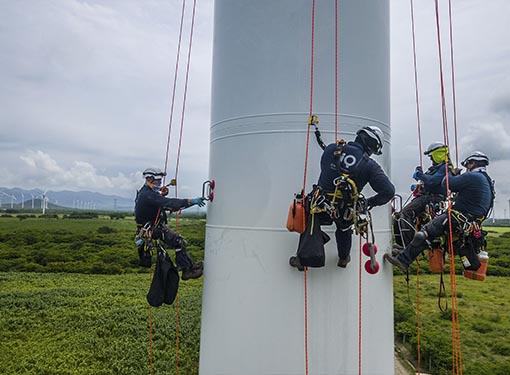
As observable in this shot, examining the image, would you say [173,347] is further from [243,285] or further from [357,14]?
[357,14]

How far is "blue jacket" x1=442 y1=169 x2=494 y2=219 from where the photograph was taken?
15.3 ft

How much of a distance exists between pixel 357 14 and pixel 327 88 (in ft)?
3.38

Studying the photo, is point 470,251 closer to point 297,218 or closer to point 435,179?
point 435,179

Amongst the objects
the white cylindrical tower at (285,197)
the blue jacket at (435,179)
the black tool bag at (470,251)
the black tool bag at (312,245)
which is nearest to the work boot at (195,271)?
the white cylindrical tower at (285,197)

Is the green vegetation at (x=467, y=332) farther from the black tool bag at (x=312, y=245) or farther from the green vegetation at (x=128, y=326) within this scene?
the black tool bag at (x=312, y=245)

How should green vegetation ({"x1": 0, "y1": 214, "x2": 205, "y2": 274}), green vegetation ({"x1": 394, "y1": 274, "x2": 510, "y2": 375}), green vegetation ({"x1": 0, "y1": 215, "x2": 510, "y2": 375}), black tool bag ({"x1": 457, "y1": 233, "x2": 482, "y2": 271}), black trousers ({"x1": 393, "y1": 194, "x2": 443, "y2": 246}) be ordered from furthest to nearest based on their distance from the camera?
1. green vegetation ({"x1": 0, "y1": 214, "x2": 205, "y2": 274})
2. green vegetation ({"x1": 394, "y1": 274, "x2": 510, "y2": 375})
3. green vegetation ({"x1": 0, "y1": 215, "x2": 510, "y2": 375})
4. black trousers ({"x1": 393, "y1": 194, "x2": 443, "y2": 246})
5. black tool bag ({"x1": 457, "y1": 233, "x2": 482, "y2": 271})

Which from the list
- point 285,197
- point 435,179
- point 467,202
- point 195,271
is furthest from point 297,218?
point 467,202

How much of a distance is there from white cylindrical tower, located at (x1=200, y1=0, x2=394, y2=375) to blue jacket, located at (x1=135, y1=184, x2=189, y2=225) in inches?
39.7

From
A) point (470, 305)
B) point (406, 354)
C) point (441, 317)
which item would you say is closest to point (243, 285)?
point (406, 354)

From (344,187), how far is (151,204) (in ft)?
10.0

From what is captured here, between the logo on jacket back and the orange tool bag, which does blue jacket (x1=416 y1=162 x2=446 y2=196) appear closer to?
the logo on jacket back

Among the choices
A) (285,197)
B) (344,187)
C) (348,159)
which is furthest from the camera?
(285,197)

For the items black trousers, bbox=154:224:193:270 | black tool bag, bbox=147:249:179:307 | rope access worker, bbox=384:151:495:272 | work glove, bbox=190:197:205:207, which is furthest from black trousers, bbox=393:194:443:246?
black tool bag, bbox=147:249:179:307

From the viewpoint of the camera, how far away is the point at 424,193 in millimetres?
5703
